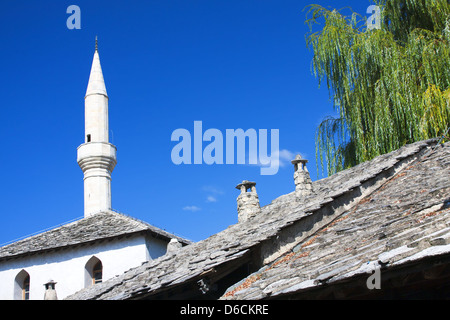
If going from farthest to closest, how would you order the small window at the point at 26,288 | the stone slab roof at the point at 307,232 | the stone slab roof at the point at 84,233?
the small window at the point at 26,288 → the stone slab roof at the point at 84,233 → the stone slab roof at the point at 307,232

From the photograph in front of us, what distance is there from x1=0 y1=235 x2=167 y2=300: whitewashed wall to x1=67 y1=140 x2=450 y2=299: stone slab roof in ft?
36.4

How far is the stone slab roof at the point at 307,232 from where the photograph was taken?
8891 mm

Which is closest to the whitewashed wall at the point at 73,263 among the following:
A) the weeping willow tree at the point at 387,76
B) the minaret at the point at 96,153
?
the minaret at the point at 96,153

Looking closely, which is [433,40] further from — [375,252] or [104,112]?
[104,112]

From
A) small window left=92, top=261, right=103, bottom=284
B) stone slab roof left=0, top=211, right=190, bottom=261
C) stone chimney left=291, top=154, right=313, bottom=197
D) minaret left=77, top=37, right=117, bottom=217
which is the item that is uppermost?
minaret left=77, top=37, right=117, bottom=217

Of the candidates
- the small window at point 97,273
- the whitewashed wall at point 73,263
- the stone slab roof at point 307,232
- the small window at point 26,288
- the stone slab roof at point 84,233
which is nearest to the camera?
the stone slab roof at point 307,232

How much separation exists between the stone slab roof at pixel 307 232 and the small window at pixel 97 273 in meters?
12.5

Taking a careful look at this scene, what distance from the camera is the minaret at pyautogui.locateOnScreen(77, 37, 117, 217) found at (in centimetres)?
3019

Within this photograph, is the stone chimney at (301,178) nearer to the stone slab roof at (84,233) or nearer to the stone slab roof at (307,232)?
the stone slab roof at (307,232)

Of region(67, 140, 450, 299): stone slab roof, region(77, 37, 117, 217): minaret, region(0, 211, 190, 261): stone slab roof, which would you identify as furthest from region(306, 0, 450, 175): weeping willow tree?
region(77, 37, 117, 217): minaret

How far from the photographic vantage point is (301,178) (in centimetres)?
1387

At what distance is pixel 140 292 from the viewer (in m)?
10.1

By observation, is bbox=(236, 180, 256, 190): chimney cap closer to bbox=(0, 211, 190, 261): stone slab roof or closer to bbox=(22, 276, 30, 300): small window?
bbox=(0, 211, 190, 261): stone slab roof

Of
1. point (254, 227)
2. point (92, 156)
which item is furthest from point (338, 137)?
point (92, 156)
